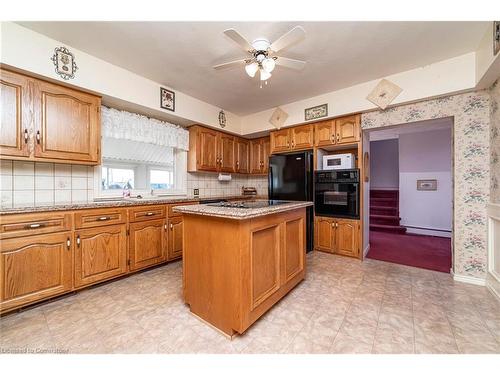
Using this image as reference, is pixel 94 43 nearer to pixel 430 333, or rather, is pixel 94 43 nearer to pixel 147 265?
pixel 147 265

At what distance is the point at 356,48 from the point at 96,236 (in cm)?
331

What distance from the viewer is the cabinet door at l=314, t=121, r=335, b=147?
3.28 m

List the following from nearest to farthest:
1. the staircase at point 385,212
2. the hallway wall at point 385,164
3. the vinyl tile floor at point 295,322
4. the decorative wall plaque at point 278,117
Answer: the vinyl tile floor at point 295,322 → the decorative wall plaque at point 278,117 → the staircase at point 385,212 → the hallway wall at point 385,164

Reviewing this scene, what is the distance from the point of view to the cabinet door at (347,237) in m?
3.10

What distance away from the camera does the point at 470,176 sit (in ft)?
7.79

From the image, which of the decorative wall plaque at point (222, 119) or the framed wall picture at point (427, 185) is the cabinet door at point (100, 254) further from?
the framed wall picture at point (427, 185)

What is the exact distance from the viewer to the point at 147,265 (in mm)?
2631

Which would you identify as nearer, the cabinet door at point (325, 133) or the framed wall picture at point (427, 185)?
the cabinet door at point (325, 133)

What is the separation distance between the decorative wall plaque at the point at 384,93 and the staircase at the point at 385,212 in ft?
11.3

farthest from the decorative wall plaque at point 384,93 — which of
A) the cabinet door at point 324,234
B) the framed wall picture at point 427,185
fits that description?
the framed wall picture at point 427,185

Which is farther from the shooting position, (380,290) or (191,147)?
(191,147)

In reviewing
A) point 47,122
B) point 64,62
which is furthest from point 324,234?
point 64,62

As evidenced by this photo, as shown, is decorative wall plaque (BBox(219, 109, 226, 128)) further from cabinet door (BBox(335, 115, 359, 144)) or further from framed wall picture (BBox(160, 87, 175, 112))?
cabinet door (BBox(335, 115, 359, 144))

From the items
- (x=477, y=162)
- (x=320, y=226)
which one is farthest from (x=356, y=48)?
(x=320, y=226)
